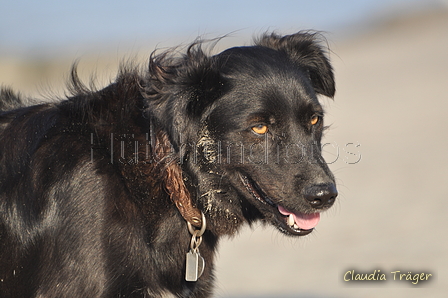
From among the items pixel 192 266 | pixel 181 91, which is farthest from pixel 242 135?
pixel 192 266

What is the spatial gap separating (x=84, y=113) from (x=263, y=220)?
1560 millimetres

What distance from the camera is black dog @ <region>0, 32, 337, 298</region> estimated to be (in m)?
3.58

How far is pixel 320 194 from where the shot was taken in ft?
12.1

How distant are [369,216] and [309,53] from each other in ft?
18.6

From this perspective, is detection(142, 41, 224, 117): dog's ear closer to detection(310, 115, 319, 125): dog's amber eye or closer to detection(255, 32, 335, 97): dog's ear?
detection(310, 115, 319, 125): dog's amber eye

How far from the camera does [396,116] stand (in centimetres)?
1989

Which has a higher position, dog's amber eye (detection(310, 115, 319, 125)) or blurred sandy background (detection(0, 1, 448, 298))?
dog's amber eye (detection(310, 115, 319, 125))

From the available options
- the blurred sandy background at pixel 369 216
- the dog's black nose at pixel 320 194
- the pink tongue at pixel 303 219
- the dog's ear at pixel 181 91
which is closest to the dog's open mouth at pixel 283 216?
the pink tongue at pixel 303 219

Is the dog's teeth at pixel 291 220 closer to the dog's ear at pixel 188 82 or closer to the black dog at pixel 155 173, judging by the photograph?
the black dog at pixel 155 173

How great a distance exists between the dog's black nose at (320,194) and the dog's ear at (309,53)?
130 centimetres

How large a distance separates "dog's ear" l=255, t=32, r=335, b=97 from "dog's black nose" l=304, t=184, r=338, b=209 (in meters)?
1.30

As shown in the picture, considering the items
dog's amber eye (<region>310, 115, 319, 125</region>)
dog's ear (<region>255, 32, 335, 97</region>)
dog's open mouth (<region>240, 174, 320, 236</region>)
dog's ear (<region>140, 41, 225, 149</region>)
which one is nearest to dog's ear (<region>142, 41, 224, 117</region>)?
dog's ear (<region>140, 41, 225, 149</region>)

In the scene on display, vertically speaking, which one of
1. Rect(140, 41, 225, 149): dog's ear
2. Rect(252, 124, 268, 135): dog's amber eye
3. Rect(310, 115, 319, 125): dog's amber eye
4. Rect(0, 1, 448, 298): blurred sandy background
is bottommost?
Rect(0, 1, 448, 298): blurred sandy background

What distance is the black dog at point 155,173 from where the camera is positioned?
358 cm
